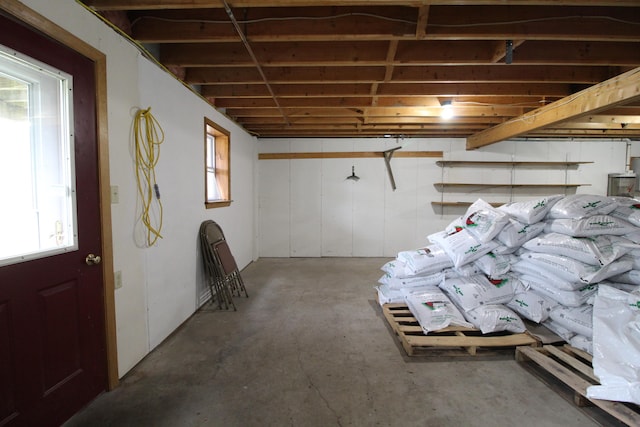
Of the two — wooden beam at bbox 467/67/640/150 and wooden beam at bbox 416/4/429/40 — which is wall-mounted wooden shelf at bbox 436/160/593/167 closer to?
wooden beam at bbox 467/67/640/150

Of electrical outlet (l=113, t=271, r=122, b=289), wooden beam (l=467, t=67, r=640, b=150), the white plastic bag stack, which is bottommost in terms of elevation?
the white plastic bag stack

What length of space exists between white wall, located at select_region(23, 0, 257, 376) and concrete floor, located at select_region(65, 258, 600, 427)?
0.97ft

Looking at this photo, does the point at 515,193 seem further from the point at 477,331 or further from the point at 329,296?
the point at 329,296

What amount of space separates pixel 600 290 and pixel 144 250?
3.59 m

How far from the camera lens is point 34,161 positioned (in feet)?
4.83

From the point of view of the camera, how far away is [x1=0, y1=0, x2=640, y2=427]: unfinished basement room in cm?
152

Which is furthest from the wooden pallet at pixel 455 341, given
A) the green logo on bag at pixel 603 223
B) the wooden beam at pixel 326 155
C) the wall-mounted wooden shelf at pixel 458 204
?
the wooden beam at pixel 326 155

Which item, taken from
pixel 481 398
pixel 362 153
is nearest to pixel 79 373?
Answer: pixel 481 398

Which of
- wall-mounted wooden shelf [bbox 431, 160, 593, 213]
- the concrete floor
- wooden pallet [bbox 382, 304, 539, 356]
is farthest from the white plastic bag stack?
wall-mounted wooden shelf [bbox 431, 160, 593, 213]

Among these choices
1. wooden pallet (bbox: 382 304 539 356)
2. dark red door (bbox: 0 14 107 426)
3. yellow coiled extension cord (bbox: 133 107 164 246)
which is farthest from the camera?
wooden pallet (bbox: 382 304 539 356)

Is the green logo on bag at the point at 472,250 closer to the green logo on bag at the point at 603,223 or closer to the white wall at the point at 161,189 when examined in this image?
the green logo on bag at the point at 603,223

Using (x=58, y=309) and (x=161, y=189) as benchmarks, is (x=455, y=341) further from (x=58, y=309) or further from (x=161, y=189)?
(x=161, y=189)

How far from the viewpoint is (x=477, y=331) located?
264 cm

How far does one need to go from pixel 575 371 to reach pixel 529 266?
872 mm
